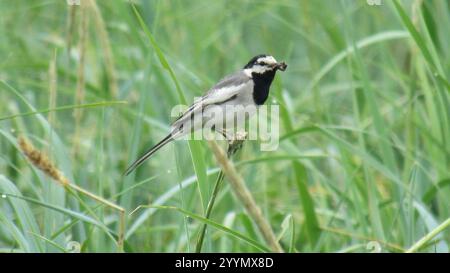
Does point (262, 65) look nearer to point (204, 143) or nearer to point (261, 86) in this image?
point (261, 86)

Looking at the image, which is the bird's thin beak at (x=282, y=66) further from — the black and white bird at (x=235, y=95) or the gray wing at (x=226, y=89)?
the gray wing at (x=226, y=89)

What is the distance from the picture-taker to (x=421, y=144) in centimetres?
384

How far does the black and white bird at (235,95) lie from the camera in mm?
2564

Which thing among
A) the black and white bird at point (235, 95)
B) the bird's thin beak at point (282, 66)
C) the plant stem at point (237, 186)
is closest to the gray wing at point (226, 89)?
the black and white bird at point (235, 95)

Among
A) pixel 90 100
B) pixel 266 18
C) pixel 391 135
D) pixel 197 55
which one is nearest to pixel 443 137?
pixel 391 135

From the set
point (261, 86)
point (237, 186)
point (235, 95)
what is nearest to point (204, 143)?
point (235, 95)

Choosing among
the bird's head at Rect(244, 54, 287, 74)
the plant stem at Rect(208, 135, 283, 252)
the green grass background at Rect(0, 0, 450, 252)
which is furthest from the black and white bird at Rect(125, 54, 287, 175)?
the plant stem at Rect(208, 135, 283, 252)

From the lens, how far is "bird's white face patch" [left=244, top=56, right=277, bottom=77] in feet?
8.35

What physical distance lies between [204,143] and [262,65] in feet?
1.44

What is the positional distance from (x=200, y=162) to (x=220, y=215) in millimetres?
1513

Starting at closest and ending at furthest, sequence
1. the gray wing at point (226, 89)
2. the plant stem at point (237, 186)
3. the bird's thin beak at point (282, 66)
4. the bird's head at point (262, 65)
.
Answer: the plant stem at point (237, 186) < the bird's thin beak at point (282, 66) < the bird's head at point (262, 65) < the gray wing at point (226, 89)

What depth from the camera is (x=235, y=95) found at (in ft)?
8.99

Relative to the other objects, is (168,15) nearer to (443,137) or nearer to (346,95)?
(346,95)

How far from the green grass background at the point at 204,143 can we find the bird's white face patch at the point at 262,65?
211 millimetres
